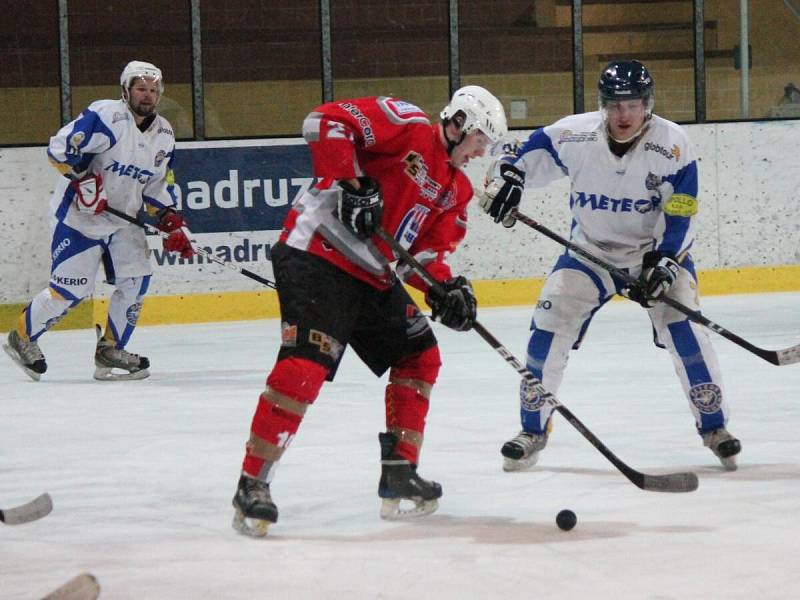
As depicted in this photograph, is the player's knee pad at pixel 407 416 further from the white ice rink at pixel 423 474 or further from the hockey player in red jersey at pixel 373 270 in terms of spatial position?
the white ice rink at pixel 423 474

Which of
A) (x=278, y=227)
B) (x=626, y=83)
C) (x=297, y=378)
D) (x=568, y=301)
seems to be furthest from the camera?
(x=278, y=227)

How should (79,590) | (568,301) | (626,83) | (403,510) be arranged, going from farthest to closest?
(568,301) → (626,83) → (403,510) → (79,590)

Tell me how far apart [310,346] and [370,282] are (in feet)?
0.72

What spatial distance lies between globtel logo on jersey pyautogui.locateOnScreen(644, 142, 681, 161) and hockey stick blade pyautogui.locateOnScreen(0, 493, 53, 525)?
1.79 m

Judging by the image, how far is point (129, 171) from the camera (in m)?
6.14

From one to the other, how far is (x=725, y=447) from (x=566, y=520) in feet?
2.92

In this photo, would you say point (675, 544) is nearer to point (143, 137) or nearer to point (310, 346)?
point (310, 346)

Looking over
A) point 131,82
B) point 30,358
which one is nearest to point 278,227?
point 131,82

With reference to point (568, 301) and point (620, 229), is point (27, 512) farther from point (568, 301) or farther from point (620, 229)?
point (620, 229)

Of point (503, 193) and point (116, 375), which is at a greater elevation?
point (503, 193)

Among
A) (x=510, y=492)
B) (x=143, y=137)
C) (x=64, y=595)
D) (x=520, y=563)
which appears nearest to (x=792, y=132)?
(x=143, y=137)

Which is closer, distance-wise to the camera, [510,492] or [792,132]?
[510,492]

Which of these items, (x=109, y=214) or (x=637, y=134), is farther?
(x=109, y=214)

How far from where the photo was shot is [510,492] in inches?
144
